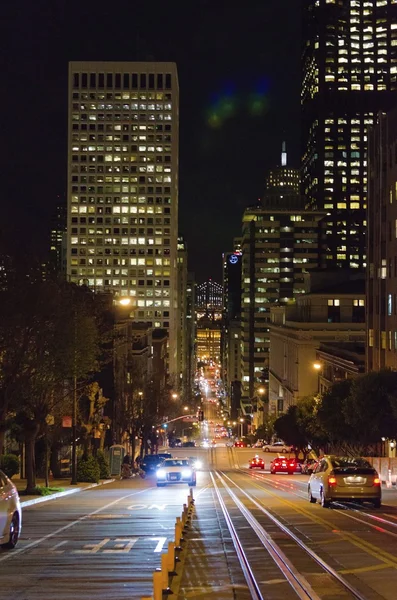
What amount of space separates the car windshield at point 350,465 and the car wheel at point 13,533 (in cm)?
1241

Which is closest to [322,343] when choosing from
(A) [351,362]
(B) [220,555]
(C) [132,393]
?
(A) [351,362]

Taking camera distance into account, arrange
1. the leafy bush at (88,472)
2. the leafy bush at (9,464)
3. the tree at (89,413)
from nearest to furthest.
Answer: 1. the leafy bush at (9,464)
2. the leafy bush at (88,472)
3. the tree at (89,413)

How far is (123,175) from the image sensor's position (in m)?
196

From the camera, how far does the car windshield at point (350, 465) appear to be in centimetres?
2703

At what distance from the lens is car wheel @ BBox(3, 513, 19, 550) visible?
16680 mm

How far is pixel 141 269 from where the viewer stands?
19888 cm

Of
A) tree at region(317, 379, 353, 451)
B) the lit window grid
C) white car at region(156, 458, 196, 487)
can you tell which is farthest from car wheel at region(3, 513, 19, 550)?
the lit window grid

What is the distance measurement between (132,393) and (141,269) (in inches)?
4471

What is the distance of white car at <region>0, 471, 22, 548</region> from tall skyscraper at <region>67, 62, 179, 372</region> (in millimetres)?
177455

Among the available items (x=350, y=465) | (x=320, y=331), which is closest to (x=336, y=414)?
(x=350, y=465)

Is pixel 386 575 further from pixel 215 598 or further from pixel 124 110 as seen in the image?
pixel 124 110

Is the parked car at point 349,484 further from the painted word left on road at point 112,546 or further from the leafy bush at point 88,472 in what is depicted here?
the leafy bush at point 88,472

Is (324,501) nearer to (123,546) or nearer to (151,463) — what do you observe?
(123,546)

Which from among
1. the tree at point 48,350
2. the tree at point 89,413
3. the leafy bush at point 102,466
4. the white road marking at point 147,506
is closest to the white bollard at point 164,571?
the white road marking at point 147,506
